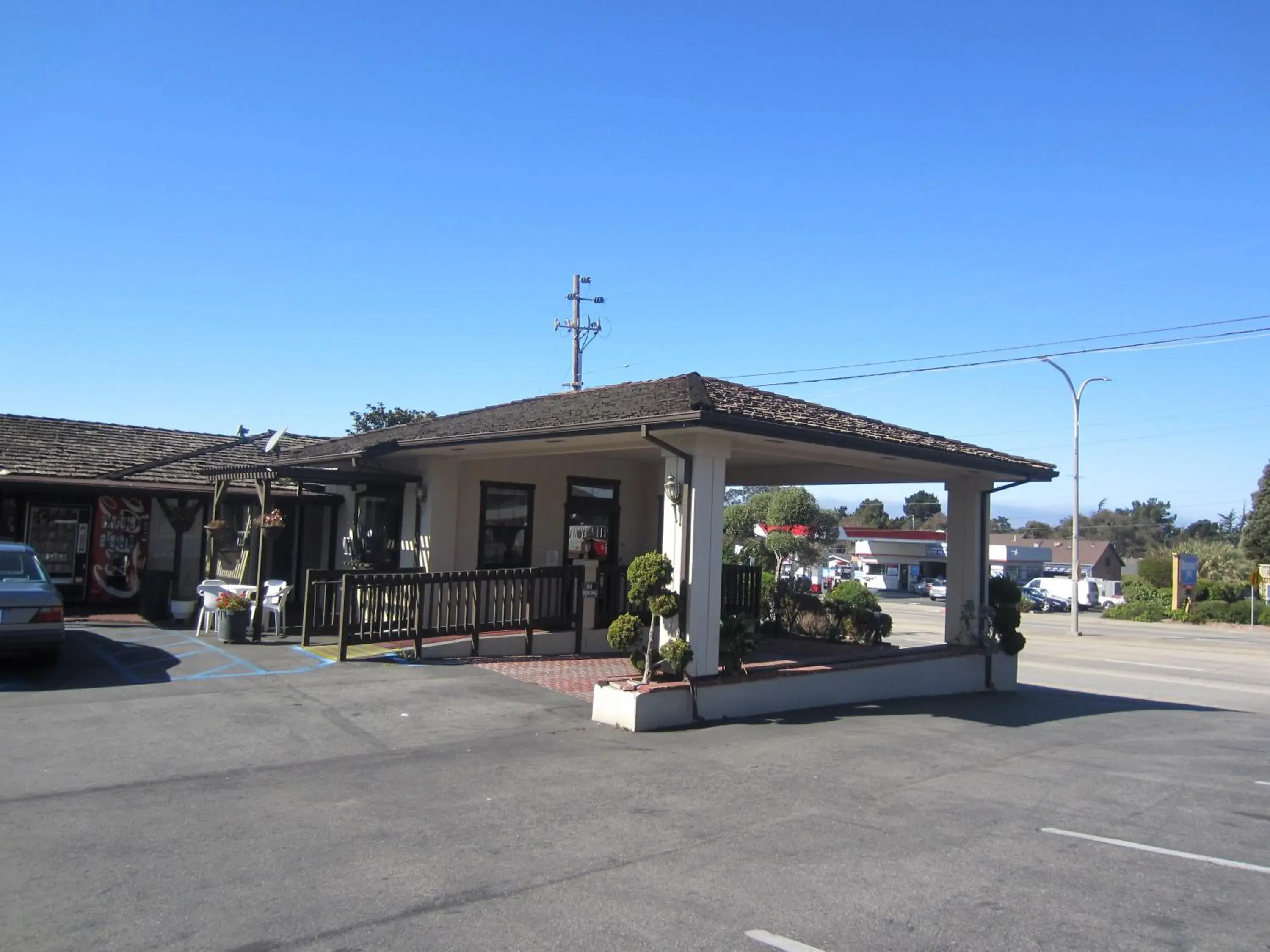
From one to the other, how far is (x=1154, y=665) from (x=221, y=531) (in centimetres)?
2133

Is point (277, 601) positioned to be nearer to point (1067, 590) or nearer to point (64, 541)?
point (64, 541)

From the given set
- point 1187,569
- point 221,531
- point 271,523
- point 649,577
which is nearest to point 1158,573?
point 1187,569

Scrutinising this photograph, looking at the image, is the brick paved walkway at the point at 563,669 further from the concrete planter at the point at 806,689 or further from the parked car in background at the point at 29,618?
the parked car in background at the point at 29,618

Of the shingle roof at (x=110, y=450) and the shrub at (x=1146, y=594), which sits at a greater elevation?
the shingle roof at (x=110, y=450)

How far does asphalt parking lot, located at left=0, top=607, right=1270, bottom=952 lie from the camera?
4.61 m

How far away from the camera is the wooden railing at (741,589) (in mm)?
16000

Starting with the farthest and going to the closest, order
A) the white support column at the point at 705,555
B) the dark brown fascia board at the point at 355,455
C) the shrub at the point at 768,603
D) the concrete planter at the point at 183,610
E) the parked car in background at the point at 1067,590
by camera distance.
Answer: the parked car in background at the point at 1067,590
the shrub at the point at 768,603
the concrete planter at the point at 183,610
the dark brown fascia board at the point at 355,455
the white support column at the point at 705,555

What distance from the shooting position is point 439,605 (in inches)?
509

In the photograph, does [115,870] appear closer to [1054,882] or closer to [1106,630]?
[1054,882]

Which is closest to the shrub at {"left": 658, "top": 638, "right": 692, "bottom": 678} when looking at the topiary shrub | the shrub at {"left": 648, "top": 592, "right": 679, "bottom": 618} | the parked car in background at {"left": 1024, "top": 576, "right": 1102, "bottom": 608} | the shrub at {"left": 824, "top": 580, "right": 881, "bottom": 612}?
the topiary shrub

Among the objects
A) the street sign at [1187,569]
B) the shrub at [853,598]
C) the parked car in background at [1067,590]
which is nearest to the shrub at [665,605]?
the shrub at [853,598]

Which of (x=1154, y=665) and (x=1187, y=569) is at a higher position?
(x=1187, y=569)

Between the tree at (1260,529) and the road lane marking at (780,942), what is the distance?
57.0 m

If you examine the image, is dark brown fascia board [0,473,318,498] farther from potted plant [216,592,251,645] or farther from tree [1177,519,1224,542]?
tree [1177,519,1224,542]
